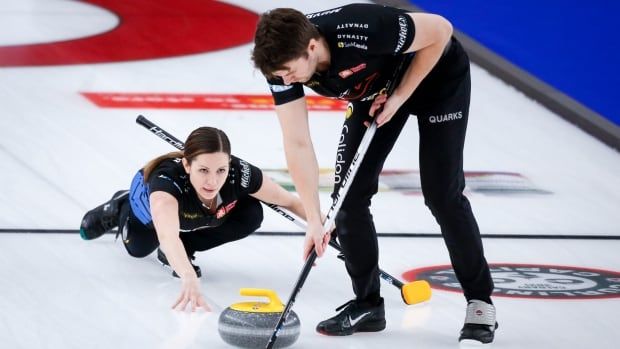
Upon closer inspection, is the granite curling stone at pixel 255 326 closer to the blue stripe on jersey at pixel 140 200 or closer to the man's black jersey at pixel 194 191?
the man's black jersey at pixel 194 191

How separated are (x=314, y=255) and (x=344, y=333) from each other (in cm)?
39

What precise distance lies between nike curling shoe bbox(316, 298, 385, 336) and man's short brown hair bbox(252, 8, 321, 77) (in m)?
0.98

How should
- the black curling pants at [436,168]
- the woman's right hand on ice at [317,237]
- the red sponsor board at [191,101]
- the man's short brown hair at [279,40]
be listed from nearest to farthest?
1. the man's short brown hair at [279,40]
2. the woman's right hand on ice at [317,237]
3. the black curling pants at [436,168]
4. the red sponsor board at [191,101]

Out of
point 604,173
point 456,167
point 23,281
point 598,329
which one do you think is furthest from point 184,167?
point 604,173

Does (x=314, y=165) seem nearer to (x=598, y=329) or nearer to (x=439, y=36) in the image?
(x=439, y=36)

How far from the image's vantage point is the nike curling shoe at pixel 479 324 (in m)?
3.84

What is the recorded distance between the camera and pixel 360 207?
12.9ft

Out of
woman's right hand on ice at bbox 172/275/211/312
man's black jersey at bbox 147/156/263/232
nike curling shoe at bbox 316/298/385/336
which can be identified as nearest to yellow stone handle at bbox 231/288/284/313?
woman's right hand on ice at bbox 172/275/211/312

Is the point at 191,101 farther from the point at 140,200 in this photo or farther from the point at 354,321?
the point at 354,321

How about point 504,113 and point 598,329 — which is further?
point 504,113

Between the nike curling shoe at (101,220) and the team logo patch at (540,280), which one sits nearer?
the team logo patch at (540,280)

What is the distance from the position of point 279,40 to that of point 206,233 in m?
1.62

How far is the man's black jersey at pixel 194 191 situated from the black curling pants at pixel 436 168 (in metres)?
0.65

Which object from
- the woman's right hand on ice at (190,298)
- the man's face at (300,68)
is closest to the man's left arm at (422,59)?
the man's face at (300,68)
